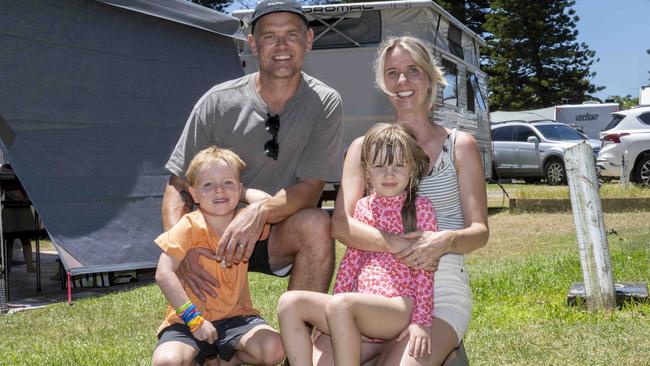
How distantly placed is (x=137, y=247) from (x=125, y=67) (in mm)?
1483

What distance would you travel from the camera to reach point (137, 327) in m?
4.89

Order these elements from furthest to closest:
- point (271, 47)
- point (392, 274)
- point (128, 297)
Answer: point (128, 297), point (271, 47), point (392, 274)

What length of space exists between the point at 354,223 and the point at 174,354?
2.52 ft

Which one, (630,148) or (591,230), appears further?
(630,148)

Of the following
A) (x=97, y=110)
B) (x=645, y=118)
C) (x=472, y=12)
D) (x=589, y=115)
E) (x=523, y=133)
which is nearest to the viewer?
(x=97, y=110)

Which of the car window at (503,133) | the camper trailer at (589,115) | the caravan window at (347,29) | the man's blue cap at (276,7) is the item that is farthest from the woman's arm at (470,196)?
the camper trailer at (589,115)

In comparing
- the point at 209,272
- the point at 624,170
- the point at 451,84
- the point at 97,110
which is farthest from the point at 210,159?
the point at 624,170

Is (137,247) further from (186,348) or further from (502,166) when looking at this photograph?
(502,166)

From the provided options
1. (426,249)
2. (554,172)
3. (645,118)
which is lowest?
(554,172)

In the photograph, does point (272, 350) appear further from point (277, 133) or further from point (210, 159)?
point (277, 133)

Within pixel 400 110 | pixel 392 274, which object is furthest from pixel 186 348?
pixel 400 110

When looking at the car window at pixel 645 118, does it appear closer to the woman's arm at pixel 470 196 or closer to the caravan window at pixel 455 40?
the caravan window at pixel 455 40

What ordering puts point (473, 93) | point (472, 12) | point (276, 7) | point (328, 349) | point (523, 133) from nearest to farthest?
point (328, 349)
point (276, 7)
point (473, 93)
point (523, 133)
point (472, 12)

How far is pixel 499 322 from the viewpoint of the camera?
14.9 feet
